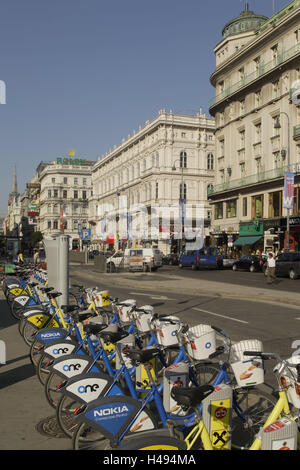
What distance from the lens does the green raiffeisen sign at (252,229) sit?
142 feet

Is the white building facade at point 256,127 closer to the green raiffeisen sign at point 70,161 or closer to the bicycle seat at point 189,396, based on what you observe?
the bicycle seat at point 189,396

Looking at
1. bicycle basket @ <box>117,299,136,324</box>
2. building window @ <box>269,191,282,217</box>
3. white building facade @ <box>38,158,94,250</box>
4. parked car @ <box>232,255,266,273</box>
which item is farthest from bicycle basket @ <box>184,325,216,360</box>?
white building facade @ <box>38,158,94,250</box>

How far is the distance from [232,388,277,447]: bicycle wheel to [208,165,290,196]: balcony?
118 feet

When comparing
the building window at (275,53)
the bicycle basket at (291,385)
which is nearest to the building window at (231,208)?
the building window at (275,53)

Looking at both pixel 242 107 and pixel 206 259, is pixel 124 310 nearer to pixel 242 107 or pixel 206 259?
pixel 206 259

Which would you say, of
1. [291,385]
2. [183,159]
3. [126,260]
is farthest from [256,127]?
[291,385]

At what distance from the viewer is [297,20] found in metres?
37.7

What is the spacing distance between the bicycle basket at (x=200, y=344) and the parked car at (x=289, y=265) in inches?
904

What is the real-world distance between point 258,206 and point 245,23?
2190cm

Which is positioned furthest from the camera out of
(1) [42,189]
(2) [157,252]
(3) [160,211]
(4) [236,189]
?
(1) [42,189]

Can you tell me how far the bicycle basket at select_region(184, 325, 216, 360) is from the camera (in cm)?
502
